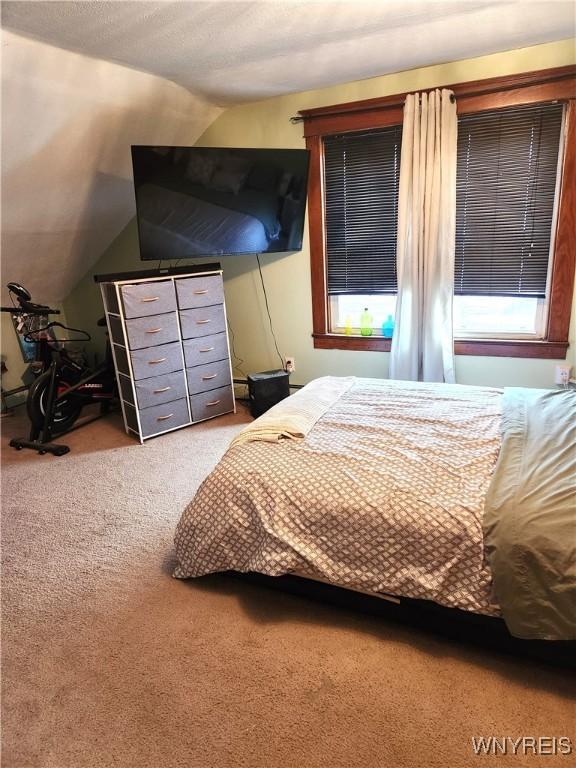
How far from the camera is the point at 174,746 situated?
4.60 feet

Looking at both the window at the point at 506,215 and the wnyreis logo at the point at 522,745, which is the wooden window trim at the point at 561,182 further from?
the wnyreis logo at the point at 522,745

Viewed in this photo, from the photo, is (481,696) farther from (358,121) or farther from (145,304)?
(358,121)

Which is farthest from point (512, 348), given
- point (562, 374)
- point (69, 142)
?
point (69, 142)

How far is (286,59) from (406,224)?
48.4 inches

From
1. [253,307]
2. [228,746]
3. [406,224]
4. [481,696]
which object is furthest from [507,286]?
[228,746]

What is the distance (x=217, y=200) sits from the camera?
331cm

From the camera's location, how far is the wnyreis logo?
134 cm

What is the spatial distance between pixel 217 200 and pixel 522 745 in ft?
10.5

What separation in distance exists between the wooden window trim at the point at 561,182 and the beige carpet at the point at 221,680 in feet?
7.06

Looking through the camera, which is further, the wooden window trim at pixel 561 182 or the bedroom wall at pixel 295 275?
the bedroom wall at pixel 295 275

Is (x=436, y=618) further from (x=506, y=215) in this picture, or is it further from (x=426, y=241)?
(x=506, y=215)

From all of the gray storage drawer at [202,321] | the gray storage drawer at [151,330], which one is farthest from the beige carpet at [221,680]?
the gray storage drawer at [202,321]

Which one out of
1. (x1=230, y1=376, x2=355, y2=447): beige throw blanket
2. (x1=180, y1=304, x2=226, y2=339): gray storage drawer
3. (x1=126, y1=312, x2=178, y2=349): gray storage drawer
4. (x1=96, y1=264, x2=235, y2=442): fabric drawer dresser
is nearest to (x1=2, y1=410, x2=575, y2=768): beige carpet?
(x1=230, y1=376, x2=355, y2=447): beige throw blanket

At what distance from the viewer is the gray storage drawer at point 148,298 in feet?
10.3
